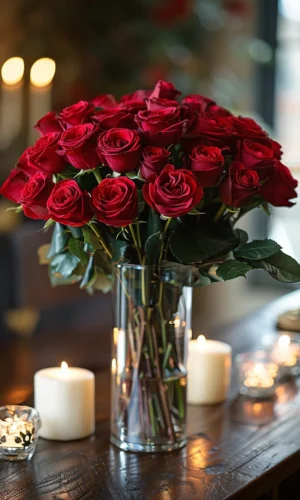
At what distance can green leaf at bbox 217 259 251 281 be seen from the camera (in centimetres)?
116

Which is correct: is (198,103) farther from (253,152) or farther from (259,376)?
(259,376)

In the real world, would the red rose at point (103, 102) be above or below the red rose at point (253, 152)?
above

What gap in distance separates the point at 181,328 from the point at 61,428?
9.2 inches

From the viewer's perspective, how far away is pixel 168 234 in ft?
3.99

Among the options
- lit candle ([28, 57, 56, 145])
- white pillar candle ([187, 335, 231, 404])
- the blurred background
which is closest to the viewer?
white pillar candle ([187, 335, 231, 404])

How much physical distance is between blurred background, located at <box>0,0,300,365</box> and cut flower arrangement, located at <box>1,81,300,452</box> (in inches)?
50.5

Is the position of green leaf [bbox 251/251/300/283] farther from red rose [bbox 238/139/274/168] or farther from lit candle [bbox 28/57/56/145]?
lit candle [bbox 28/57/56/145]

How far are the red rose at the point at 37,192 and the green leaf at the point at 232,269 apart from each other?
260 mm

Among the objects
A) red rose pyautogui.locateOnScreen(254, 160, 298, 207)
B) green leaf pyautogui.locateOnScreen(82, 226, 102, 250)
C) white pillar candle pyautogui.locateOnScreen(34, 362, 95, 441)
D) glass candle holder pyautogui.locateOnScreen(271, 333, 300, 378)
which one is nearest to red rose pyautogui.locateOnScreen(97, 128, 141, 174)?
green leaf pyautogui.locateOnScreen(82, 226, 102, 250)

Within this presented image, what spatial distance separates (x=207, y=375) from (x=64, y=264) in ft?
1.11

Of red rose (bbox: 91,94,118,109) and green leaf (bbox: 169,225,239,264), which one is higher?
red rose (bbox: 91,94,118,109)

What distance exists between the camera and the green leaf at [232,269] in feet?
3.80

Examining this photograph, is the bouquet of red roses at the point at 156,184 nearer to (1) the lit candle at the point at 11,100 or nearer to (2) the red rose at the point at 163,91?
(2) the red rose at the point at 163,91

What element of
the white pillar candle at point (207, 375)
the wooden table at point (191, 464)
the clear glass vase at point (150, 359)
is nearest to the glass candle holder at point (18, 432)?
the wooden table at point (191, 464)
